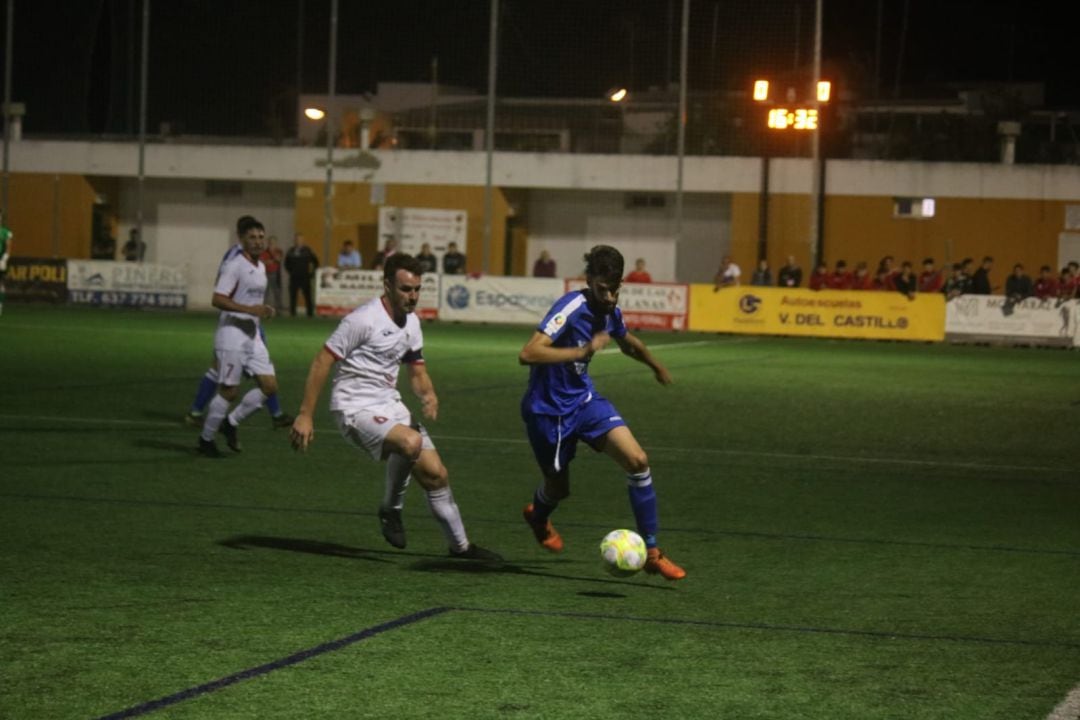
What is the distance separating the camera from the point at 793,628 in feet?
24.8

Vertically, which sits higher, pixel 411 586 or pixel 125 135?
pixel 125 135

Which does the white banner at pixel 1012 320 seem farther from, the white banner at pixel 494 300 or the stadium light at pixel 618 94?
the stadium light at pixel 618 94

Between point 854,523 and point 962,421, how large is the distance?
7.66 metres

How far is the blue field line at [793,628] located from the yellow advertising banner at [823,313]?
27452 mm

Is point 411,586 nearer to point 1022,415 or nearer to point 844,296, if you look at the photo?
point 1022,415

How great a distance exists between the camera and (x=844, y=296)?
3481cm

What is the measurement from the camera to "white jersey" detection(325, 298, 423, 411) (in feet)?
30.3

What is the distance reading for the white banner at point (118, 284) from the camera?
3900 cm

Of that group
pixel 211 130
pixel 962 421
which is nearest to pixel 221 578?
pixel 962 421

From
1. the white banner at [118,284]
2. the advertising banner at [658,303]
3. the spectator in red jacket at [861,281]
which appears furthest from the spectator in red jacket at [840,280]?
the white banner at [118,284]

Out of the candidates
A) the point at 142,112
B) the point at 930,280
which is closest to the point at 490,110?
the point at 142,112

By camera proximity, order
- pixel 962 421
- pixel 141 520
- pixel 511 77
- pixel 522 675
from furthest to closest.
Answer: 1. pixel 511 77
2. pixel 962 421
3. pixel 141 520
4. pixel 522 675

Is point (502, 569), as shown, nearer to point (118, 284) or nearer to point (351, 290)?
point (351, 290)

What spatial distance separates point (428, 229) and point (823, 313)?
1269 centimetres
